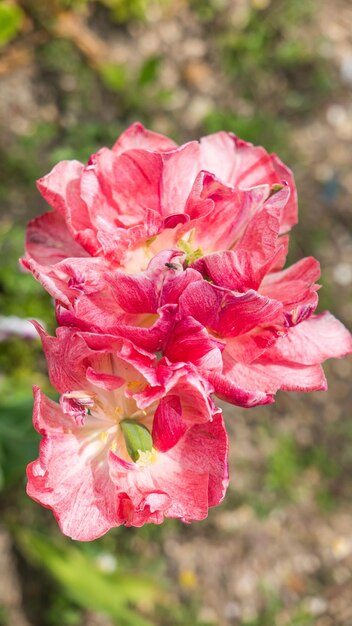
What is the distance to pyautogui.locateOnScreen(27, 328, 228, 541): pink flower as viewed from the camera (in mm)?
960

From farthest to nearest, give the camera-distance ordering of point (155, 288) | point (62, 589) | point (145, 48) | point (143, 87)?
point (145, 48)
point (143, 87)
point (62, 589)
point (155, 288)

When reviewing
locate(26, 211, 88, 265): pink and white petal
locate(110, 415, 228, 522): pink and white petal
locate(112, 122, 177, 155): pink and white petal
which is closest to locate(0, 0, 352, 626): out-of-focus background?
locate(26, 211, 88, 265): pink and white petal

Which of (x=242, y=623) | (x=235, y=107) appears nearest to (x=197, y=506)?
(x=242, y=623)

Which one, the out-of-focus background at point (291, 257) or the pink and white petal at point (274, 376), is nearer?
the pink and white petal at point (274, 376)

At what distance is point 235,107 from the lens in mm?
3580

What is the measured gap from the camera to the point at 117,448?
1.05 m

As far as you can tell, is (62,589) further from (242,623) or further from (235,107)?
(235,107)

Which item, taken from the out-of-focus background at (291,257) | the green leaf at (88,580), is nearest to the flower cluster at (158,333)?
the out-of-focus background at (291,257)

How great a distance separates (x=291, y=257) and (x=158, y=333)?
2489 mm

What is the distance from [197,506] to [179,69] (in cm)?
299

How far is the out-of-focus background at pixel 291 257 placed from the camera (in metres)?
2.59

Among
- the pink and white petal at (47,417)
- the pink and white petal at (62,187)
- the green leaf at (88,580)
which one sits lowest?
the green leaf at (88,580)

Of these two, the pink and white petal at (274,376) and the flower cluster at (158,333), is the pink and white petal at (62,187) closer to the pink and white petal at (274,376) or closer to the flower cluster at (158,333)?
the flower cluster at (158,333)

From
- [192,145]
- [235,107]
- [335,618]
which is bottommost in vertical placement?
[335,618]
